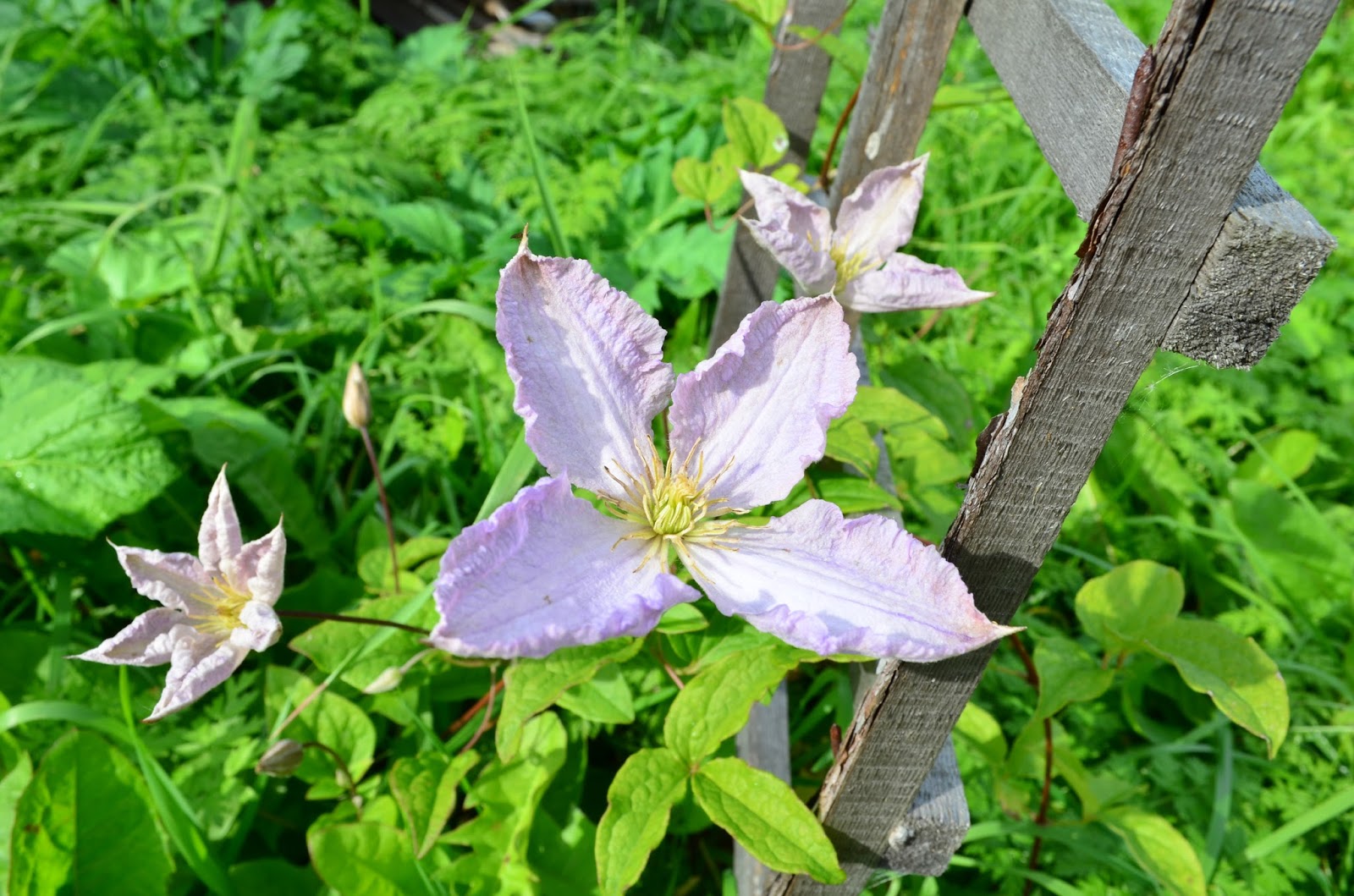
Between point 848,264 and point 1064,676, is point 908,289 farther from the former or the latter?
point 1064,676

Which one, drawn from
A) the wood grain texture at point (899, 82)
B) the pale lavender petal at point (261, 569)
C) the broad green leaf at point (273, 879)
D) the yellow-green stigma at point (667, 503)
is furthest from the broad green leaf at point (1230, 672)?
the broad green leaf at point (273, 879)

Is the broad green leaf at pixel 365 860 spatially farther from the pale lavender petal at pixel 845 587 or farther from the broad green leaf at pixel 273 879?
the pale lavender petal at pixel 845 587

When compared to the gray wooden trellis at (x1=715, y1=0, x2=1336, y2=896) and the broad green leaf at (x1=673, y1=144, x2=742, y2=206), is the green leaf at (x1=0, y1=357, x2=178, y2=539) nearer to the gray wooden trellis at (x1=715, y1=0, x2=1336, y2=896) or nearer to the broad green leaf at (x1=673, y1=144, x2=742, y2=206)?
Result: the broad green leaf at (x1=673, y1=144, x2=742, y2=206)

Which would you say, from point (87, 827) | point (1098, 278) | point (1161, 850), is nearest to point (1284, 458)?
point (1161, 850)

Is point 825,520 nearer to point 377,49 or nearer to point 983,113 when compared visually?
point 983,113

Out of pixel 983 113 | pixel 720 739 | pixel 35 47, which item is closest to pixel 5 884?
pixel 720 739

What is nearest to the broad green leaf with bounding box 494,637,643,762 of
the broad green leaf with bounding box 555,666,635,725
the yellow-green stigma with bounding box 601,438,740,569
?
the broad green leaf with bounding box 555,666,635,725
